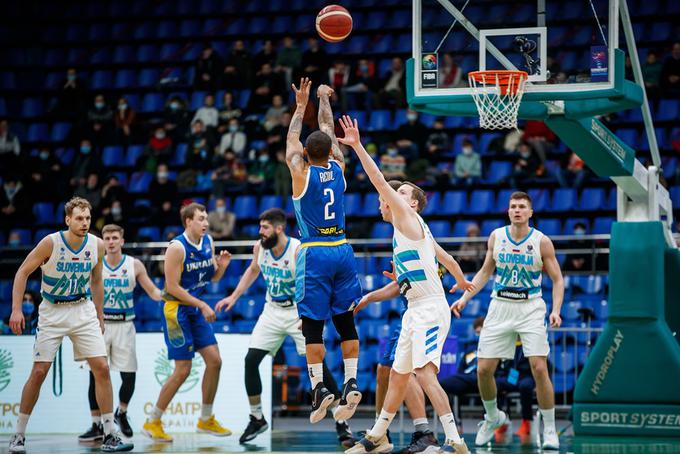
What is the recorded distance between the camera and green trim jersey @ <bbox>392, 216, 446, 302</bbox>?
330 inches

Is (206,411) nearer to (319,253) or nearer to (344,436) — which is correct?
(344,436)

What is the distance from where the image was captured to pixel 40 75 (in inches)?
910

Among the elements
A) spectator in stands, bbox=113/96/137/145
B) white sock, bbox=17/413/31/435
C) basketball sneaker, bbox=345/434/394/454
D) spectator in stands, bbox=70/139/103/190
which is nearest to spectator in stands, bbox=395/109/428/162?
spectator in stands, bbox=113/96/137/145

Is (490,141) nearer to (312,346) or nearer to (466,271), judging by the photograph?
(466,271)

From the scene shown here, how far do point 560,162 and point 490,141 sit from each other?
1.38 metres

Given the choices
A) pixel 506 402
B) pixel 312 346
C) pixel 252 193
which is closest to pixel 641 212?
pixel 506 402

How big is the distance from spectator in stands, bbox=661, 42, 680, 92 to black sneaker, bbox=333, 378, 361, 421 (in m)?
11.9

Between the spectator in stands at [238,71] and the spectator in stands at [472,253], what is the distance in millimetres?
6393

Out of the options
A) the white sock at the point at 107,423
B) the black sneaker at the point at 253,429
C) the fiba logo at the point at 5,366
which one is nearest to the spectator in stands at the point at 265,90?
the fiba logo at the point at 5,366

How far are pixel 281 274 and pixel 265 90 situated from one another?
385 inches

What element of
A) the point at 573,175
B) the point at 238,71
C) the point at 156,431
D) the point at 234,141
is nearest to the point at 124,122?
the point at 238,71

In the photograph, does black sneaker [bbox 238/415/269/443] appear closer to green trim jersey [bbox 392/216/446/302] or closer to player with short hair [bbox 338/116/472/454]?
player with short hair [bbox 338/116/472/454]

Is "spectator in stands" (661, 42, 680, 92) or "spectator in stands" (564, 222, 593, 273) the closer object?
"spectator in stands" (564, 222, 593, 273)

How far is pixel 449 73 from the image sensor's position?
33.3 feet
